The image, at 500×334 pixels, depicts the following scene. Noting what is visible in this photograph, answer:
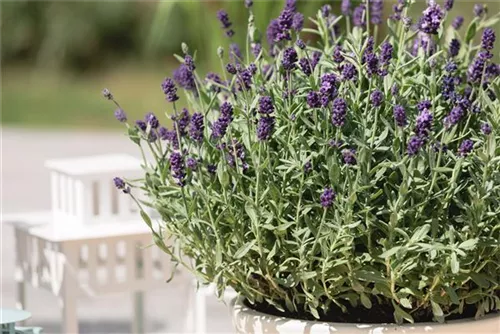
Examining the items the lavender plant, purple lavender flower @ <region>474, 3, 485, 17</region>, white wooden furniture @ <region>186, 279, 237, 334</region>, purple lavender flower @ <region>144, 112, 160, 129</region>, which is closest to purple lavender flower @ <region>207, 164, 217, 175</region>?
the lavender plant

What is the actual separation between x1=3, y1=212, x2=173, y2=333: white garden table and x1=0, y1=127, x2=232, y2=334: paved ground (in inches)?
3.1

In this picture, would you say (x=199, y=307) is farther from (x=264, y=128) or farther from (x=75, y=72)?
(x=75, y=72)

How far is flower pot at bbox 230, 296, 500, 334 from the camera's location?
5.39 feet

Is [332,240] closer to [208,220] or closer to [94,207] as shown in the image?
[208,220]

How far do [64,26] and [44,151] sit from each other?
156 inches

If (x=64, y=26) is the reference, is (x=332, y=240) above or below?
below

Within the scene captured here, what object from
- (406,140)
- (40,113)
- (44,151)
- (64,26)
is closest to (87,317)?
(406,140)

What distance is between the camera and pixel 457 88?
1.94m

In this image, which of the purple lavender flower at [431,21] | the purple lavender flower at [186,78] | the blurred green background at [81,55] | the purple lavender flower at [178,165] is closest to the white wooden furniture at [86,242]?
the purple lavender flower at [186,78]

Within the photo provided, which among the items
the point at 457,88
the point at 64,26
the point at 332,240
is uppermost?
the point at 64,26

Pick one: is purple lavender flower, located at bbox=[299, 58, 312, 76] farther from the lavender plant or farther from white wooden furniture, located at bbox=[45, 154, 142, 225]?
white wooden furniture, located at bbox=[45, 154, 142, 225]

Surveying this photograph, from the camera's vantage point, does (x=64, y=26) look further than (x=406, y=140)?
Yes

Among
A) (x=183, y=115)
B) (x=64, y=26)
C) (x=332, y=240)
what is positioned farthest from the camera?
(x=64, y=26)

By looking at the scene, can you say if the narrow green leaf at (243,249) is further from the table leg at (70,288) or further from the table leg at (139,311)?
the table leg at (139,311)
